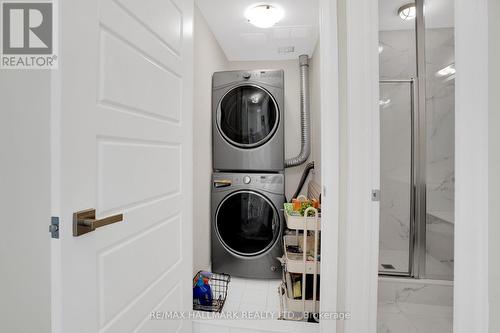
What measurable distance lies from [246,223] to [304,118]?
1.39 m

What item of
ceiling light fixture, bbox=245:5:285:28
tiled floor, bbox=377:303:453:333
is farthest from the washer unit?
ceiling light fixture, bbox=245:5:285:28

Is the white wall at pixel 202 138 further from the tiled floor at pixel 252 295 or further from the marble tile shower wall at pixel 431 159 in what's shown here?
the marble tile shower wall at pixel 431 159

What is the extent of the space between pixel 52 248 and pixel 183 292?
0.89 metres

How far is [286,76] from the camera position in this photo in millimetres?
2918

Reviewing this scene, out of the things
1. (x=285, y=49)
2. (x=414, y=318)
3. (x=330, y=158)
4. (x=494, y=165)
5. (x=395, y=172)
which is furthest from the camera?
(x=285, y=49)

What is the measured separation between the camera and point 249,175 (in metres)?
2.09

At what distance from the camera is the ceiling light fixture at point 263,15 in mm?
1904

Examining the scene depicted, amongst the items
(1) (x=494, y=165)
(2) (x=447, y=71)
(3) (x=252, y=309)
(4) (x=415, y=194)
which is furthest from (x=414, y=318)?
(2) (x=447, y=71)

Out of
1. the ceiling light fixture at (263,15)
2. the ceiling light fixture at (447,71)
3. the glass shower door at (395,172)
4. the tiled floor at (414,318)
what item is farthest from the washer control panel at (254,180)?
the ceiling light fixture at (447,71)

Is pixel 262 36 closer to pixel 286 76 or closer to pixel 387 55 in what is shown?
pixel 286 76

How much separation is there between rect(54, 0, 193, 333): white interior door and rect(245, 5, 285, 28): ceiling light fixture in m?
0.81

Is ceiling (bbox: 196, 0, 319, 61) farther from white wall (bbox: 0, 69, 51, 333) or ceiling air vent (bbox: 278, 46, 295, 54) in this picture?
white wall (bbox: 0, 69, 51, 333)

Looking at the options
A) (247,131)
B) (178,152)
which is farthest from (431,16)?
(178,152)

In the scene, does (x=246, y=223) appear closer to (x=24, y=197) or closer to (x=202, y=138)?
(x=202, y=138)
